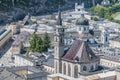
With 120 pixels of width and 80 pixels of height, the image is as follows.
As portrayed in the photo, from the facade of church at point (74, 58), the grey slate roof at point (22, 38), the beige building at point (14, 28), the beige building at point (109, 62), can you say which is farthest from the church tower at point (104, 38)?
the beige building at point (14, 28)

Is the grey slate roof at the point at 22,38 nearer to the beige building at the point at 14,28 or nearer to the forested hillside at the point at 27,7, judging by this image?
the beige building at the point at 14,28

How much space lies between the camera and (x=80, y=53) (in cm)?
3400

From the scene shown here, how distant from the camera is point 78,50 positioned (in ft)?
112

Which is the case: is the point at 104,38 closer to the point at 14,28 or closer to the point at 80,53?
the point at 80,53

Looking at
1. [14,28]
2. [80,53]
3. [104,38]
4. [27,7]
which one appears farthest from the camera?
[27,7]

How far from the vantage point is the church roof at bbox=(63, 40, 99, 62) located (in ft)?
112

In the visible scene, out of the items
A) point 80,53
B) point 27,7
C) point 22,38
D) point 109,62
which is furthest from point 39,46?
point 27,7

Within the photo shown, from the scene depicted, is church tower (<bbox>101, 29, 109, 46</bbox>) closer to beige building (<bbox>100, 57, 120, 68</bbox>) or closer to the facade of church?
beige building (<bbox>100, 57, 120, 68</bbox>)

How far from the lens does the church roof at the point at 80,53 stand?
3400 cm

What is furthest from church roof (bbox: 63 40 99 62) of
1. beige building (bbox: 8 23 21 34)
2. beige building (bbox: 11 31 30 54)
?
beige building (bbox: 8 23 21 34)

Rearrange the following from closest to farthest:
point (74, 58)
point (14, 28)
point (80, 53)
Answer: point (80, 53), point (74, 58), point (14, 28)

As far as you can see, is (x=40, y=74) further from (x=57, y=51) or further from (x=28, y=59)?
(x=28, y=59)

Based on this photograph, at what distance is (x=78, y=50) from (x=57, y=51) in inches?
81.5

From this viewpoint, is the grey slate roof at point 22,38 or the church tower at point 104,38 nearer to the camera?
the church tower at point 104,38
